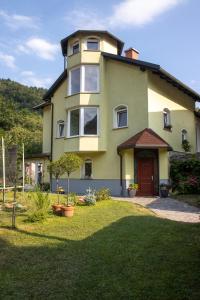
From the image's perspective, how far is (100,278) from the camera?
472cm

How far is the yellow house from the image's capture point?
17.4 m

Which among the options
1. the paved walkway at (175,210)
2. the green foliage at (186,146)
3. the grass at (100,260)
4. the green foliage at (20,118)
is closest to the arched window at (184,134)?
the green foliage at (186,146)

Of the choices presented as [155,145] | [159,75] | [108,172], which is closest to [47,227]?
[155,145]

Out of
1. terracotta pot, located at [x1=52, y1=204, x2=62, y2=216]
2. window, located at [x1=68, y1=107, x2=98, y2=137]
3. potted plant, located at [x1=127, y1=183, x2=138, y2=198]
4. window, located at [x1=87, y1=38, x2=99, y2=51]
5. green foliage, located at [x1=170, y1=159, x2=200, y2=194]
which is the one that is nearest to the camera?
terracotta pot, located at [x1=52, y1=204, x2=62, y2=216]

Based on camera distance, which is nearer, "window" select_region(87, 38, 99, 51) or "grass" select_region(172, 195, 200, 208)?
"grass" select_region(172, 195, 200, 208)

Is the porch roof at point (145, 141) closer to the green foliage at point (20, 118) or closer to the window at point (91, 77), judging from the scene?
the window at point (91, 77)

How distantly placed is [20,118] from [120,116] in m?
28.5

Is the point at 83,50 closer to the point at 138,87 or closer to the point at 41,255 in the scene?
the point at 138,87

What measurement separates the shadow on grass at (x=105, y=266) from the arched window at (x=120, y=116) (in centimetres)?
1136

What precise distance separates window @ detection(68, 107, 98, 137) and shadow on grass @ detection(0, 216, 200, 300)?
458 inches

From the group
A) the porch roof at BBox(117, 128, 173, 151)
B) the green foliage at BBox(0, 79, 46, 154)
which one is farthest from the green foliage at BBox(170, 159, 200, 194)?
the green foliage at BBox(0, 79, 46, 154)

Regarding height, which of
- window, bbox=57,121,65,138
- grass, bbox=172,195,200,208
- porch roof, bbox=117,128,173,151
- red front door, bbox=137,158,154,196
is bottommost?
grass, bbox=172,195,200,208

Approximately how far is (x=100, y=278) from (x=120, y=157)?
13.5m

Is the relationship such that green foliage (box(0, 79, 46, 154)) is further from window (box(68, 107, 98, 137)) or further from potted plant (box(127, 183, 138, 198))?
potted plant (box(127, 183, 138, 198))
